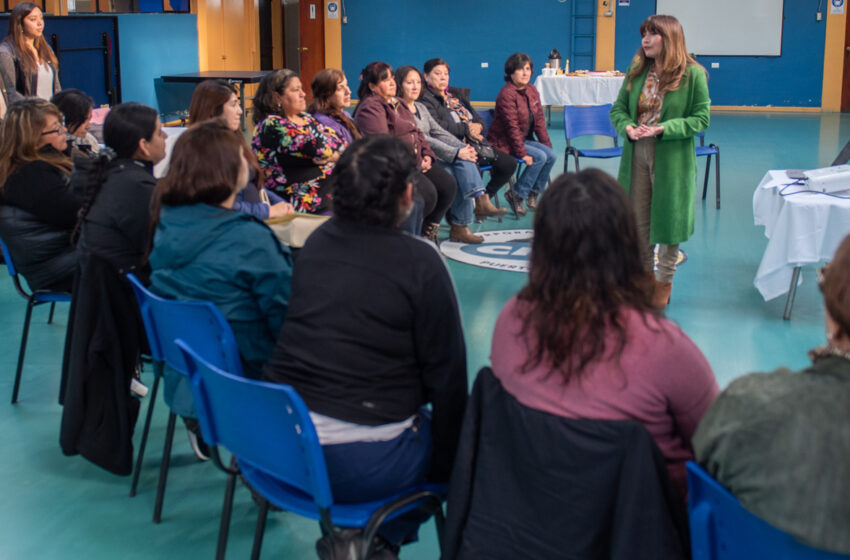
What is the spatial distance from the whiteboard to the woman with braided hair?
13.7 meters

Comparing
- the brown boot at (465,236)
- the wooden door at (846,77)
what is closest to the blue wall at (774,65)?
the wooden door at (846,77)

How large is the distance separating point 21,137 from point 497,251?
312 cm

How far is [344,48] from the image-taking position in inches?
665

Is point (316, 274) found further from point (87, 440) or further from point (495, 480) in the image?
point (87, 440)

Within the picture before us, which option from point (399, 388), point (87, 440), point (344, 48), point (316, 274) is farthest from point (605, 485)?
point (344, 48)

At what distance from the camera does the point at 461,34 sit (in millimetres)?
16375

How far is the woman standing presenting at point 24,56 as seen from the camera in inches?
217

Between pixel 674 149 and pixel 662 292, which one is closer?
pixel 674 149

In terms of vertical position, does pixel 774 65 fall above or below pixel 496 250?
above

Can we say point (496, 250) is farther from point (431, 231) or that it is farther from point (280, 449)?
point (280, 449)

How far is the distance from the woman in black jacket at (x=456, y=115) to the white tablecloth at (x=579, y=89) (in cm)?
479

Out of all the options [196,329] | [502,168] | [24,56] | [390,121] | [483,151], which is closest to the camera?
[196,329]

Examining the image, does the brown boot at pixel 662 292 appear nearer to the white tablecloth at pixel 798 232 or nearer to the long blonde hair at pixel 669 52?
the white tablecloth at pixel 798 232

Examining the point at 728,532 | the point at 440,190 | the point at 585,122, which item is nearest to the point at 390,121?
the point at 440,190
